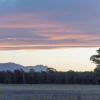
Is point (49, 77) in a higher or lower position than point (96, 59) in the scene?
lower

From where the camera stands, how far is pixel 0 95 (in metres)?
26.0

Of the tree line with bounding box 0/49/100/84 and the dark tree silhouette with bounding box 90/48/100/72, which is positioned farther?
the dark tree silhouette with bounding box 90/48/100/72

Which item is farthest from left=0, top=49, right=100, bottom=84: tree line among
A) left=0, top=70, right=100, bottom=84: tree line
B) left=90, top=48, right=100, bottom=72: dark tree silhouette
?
left=90, top=48, right=100, bottom=72: dark tree silhouette

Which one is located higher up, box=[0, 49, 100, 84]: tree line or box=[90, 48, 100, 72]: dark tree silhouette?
box=[90, 48, 100, 72]: dark tree silhouette

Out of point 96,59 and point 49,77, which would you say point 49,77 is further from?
point 96,59

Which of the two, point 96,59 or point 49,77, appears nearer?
point 49,77

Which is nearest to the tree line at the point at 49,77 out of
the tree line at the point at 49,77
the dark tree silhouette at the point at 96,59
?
the tree line at the point at 49,77

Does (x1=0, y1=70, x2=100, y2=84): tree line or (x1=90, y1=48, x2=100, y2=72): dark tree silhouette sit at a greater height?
(x1=90, y1=48, x2=100, y2=72): dark tree silhouette

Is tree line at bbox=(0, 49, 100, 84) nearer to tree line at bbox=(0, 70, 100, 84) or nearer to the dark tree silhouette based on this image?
tree line at bbox=(0, 70, 100, 84)

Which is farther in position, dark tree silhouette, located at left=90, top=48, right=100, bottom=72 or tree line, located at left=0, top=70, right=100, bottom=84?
dark tree silhouette, located at left=90, top=48, right=100, bottom=72

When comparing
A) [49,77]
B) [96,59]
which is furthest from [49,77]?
[96,59]

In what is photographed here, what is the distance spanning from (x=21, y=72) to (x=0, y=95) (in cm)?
4621

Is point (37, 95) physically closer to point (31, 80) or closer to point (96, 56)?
point (31, 80)

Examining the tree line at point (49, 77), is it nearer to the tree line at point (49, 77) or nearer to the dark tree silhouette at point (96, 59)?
the tree line at point (49, 77)
